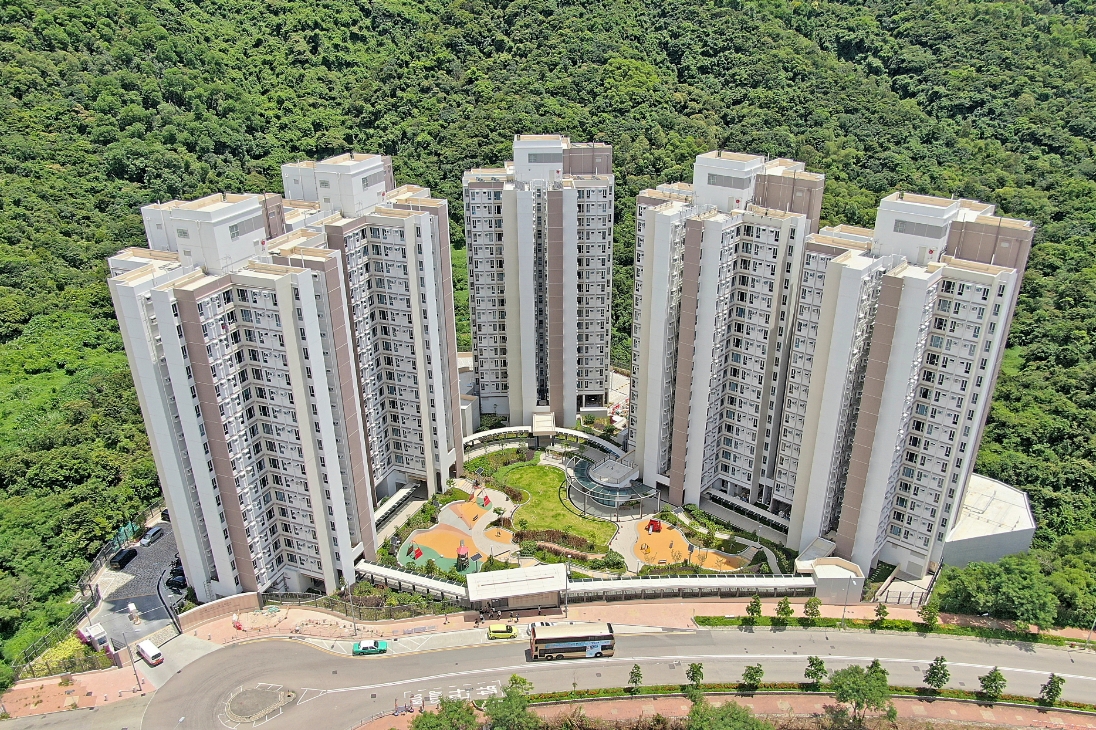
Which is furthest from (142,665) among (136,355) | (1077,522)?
(1077,522)

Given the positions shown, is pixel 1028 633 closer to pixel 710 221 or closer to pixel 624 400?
pixel 710 221

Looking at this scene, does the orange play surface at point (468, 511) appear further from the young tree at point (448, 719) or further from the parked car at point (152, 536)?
the parked car at point (152, 536)

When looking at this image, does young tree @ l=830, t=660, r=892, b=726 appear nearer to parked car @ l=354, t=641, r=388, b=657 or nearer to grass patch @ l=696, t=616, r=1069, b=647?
grass patch @ l=696, t=616, r=1069, b=647

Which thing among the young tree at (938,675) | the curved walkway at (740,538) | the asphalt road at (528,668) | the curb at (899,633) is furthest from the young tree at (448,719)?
the young tree at (938,675)

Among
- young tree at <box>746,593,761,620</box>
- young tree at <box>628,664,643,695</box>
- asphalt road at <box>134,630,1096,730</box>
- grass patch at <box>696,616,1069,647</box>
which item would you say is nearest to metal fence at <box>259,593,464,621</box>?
asphalt road at <box>134,630,1096,730</box>

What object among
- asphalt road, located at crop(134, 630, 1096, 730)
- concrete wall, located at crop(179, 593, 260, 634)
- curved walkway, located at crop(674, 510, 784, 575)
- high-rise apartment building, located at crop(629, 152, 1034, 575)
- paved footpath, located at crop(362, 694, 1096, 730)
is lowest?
paved footpath, located at crop(362, 694, 1096, 730)
